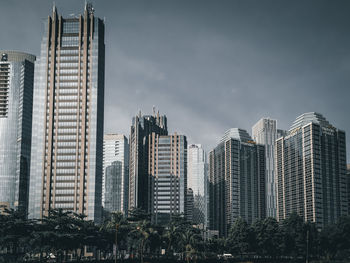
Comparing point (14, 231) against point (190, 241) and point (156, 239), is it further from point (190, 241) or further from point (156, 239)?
point (190, 241)

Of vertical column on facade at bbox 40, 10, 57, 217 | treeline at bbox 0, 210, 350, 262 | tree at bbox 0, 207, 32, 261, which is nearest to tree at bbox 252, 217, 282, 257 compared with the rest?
treeline at bbox 0, 210, 350, 262

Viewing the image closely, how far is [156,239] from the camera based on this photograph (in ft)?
456

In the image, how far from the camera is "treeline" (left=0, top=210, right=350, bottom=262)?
112m

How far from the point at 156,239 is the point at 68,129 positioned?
245 ft

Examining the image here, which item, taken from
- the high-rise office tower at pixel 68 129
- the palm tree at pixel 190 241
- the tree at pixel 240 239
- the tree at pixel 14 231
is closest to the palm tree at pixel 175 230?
the palm tree at pixel 190 241

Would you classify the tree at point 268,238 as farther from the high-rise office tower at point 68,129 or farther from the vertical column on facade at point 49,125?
the vertical column on facade at point 49,125

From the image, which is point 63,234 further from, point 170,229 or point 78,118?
point 78,118

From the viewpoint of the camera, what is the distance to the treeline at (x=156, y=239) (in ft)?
366

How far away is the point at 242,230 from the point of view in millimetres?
157750

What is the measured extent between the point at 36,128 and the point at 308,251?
121 m

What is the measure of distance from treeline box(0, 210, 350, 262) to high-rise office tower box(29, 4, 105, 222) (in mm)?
27515

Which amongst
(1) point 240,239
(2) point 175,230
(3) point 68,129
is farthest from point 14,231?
(3) point 68,129

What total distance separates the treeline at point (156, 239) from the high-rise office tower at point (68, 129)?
2751cm

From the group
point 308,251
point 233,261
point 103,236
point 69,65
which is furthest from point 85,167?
point 308,251
